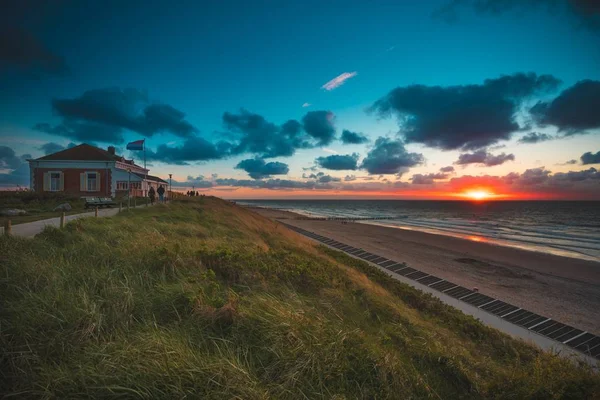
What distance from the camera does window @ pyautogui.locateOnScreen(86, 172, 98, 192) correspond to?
32656 millimetres

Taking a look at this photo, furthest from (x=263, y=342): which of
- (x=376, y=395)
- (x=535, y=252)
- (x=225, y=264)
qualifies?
(x=535, y=252)

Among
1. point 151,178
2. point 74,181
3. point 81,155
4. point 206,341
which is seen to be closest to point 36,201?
point 74,181

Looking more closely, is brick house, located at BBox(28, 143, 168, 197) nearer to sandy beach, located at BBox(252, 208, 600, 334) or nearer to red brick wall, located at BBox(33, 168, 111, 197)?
red brick wall, located at BBox(33, 168, 111, 197)

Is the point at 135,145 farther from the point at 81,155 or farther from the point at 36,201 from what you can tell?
the point at 81,155

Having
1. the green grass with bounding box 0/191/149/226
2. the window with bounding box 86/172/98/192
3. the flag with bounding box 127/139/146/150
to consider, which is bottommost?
the green grass with bounding box 0/191/149/226

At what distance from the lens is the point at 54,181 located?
31844 mm

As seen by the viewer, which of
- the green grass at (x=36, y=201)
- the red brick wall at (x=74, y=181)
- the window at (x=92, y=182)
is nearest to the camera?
the green grass at (x=36, y=201)

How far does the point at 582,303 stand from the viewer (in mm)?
14133

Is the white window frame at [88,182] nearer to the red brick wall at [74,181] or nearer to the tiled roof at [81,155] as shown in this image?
the red brick wall at [74,181]

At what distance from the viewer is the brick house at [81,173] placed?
31422mm

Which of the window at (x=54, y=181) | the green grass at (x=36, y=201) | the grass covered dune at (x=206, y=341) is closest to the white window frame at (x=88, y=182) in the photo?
the window at (x=54, y=181)

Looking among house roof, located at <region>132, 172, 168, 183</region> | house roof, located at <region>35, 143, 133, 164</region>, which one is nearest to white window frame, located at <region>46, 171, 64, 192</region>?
house roof, located at <region>35, 143, 133, 164</region>

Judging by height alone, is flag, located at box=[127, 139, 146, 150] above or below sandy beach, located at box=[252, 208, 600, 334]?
above

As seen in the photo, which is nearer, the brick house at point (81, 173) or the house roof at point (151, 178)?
the brick house at point (81, 173)
